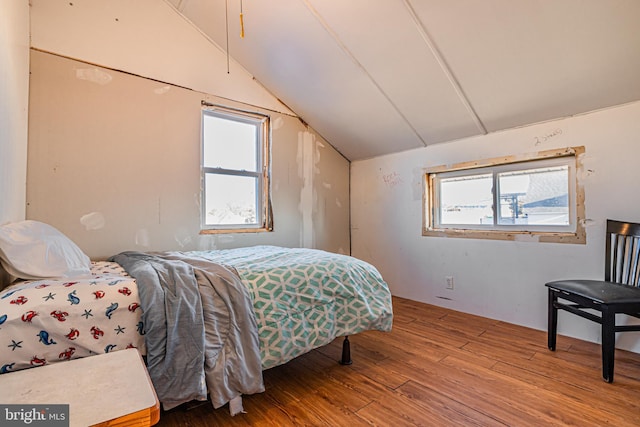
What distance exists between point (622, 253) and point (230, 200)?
124 inches

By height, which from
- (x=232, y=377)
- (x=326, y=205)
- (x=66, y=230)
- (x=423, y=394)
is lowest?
(x=423, y=394)

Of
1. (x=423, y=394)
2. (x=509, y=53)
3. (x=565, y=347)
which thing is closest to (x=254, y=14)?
(x=509, y=53)

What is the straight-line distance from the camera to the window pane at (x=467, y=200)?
2871 mm

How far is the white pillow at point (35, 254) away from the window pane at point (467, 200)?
3047mm

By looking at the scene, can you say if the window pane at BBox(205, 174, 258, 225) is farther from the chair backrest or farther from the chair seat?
the chair backrest

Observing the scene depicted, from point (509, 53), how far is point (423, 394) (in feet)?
7.22

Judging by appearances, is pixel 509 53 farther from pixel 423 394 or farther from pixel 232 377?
pixel 232 377

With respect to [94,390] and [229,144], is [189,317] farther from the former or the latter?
[229,144]

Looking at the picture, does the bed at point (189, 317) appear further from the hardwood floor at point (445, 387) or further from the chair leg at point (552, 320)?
the chair leg at point (552, 320)

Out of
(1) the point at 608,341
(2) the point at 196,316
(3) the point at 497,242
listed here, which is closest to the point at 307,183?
(3) the point at 497,242

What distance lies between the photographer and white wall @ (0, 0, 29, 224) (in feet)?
4.75

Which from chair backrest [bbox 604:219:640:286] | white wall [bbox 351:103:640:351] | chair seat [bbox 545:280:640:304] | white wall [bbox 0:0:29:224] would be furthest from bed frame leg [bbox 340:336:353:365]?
white wall [bbox 0:0:29:224]

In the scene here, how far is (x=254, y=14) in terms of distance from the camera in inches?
96.8

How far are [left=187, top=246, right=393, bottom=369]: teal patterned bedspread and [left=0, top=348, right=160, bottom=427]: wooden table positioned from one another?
73 cm
